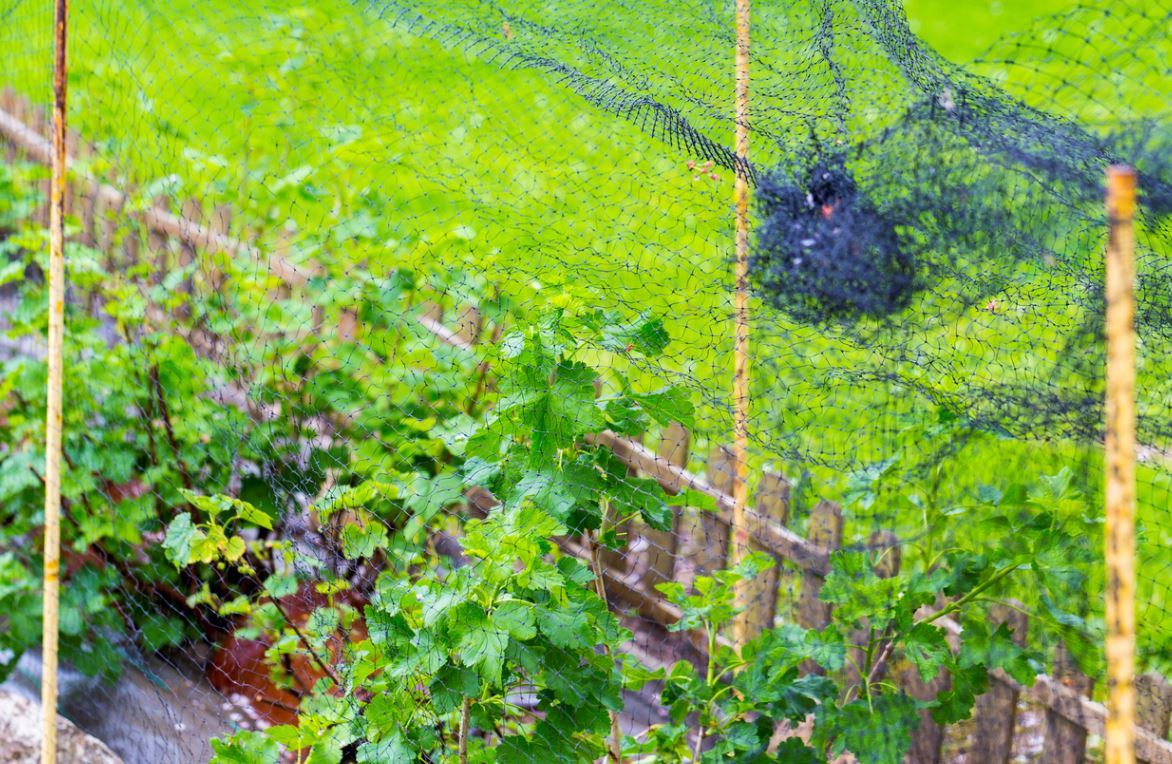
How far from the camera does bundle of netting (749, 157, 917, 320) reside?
6.91 feet

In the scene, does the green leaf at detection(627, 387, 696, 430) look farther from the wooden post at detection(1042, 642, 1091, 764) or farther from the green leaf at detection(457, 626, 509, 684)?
the wooden post at detection(1042, 642, 1091, 764)

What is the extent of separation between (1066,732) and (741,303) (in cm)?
123

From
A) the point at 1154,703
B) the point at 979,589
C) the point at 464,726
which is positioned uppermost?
the point at 979,589

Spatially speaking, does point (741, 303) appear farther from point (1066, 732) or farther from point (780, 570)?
point (1066, 732)

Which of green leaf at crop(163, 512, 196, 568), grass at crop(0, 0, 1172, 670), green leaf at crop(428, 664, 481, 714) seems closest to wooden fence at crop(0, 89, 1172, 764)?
grass at crop(0, 0, 1172, 670)

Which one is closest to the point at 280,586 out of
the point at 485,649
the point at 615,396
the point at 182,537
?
the point at 182,537

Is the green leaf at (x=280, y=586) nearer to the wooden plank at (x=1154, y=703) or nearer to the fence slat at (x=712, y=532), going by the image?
the fence slat at (x=712, y=532)

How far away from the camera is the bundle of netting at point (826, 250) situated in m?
2.11

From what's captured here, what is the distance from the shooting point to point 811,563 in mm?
2592

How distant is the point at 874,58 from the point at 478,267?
1020 millimetres

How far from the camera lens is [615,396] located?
190 cm

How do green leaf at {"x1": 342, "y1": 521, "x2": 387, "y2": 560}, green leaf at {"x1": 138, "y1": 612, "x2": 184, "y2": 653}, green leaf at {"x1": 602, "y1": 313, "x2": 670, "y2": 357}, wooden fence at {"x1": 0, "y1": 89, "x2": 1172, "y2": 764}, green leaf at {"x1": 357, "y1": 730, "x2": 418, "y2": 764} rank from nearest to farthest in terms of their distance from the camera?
green leaf at {"x1": 357, "y1": 730, "x2": 418, "y2": 764}, green leaf at {"x1": 602, "y1": 313, "x2": 670, "y2": 357}, green leaf at {"x1": 342, "y1": 521, "x2": 387, "y2": 560}, wooden fence at {"x1": 0, "y1": 89, "x2": 1172, "y2": 764}, green leaf at {"x1": 138, "y1": 612, "x2": 184, "y2": 653}

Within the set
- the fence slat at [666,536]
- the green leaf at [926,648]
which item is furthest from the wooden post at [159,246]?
the green leaf at [926,648]

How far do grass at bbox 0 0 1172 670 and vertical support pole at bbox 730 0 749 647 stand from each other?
0.12 feet
